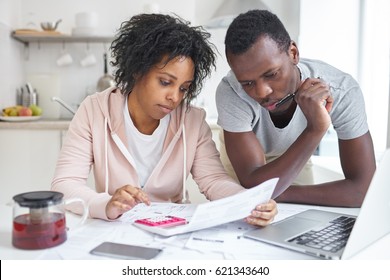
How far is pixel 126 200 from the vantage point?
0.88 meters

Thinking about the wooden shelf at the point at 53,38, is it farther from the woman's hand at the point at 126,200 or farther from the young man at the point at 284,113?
the woman's hand at the point at 126,200

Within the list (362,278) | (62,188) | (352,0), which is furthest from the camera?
(352,0)

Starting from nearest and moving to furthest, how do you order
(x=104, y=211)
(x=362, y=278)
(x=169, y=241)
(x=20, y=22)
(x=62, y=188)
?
1. (x=362, y=278)
2. (x=169, y=241)
3. (x=104, y=211)
4. (x=62, y=188)
5. (x=20, y=22)

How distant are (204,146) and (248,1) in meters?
1.19

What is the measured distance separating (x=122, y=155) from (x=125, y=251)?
1.59 ft

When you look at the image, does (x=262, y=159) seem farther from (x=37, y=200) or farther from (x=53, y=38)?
(x=53, y=38)

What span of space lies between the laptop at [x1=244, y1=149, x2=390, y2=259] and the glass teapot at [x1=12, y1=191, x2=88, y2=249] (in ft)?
1.20

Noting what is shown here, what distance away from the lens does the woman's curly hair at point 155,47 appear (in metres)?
1.13

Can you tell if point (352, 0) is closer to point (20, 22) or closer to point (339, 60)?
point (339, 60)

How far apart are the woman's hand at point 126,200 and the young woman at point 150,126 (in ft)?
0.42

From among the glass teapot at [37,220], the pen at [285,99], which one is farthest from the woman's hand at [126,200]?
the pen at [285,99]

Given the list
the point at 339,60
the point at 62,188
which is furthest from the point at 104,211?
the point at 339,60

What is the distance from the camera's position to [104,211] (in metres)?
0.94

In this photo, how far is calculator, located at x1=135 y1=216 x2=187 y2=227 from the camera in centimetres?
88
